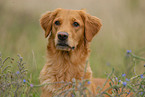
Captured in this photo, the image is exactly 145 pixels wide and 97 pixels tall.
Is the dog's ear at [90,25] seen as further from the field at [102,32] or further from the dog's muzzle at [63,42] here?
the field at [102,32]

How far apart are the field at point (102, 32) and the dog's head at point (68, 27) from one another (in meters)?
1.39

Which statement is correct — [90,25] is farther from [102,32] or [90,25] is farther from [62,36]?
[102,32]

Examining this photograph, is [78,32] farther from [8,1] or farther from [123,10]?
[123,10]

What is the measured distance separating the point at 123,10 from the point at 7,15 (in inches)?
144

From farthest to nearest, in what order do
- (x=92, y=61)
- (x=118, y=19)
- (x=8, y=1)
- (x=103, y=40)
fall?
(x=118, y=19), (x=103, y=40), (x=8, y=1), (x=92, y=61)

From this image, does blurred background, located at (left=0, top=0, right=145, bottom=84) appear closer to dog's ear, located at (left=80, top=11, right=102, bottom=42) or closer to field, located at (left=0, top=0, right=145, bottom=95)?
field, located at (left=0, top=0, right=145, bottom=95)

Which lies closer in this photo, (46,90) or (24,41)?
(46,90)

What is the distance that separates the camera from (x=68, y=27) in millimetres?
4008

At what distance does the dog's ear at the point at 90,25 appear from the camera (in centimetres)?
432

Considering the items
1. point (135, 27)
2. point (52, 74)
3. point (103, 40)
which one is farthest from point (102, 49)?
point (52, 74)

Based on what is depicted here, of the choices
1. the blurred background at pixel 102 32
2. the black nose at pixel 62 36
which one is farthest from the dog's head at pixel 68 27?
the blurred background at pixel 102 32

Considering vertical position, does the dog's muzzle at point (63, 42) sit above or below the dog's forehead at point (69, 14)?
below

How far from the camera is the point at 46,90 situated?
374cm

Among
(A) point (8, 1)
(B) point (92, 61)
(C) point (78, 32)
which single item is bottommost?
(B) point (92, 61)
